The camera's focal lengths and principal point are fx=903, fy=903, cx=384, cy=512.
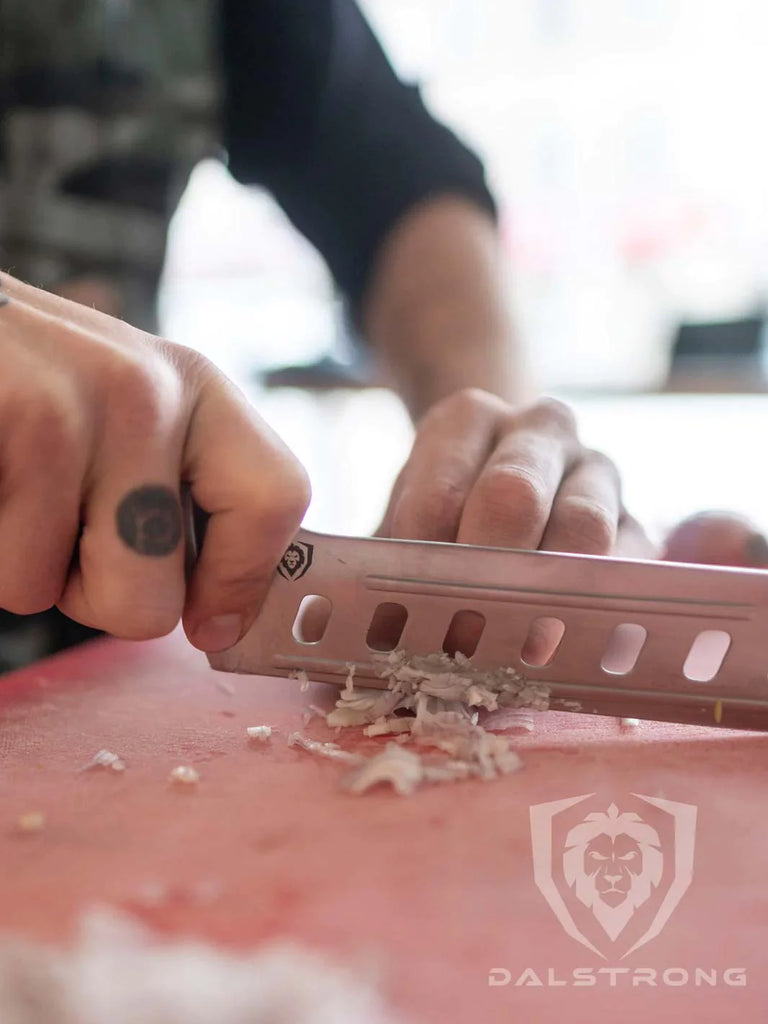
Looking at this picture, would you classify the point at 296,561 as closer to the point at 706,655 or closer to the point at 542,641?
the point at 542,641

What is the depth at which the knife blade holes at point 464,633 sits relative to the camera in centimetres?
67

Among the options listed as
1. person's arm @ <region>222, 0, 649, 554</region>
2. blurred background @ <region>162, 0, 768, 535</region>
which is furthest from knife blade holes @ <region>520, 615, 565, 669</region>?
blurred background @ <region>162, 0, 768, 535</region>

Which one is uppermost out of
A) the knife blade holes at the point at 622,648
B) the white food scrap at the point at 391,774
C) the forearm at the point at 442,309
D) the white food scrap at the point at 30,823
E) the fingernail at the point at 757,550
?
the forearm at the point at 442,309

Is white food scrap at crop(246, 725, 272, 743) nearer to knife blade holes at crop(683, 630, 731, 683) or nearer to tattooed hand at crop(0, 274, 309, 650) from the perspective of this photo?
tattooed hand at crop(0, 274, 309, 650)

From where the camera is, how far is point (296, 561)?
2.12ft

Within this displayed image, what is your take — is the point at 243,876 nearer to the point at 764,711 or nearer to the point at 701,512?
the point at 764,711

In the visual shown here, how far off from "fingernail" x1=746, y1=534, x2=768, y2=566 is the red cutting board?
0.93ft

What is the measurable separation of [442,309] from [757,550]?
76 cm

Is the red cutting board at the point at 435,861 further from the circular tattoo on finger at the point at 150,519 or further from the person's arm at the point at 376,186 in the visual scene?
the person's arm at the point at 376,186

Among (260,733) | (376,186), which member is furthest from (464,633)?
(376,186)

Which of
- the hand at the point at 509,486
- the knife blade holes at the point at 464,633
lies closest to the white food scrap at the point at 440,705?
the knife blade holes at the point at 464,633

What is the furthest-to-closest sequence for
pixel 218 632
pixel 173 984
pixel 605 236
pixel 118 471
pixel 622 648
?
pixel 605 236, pixel 622 648, pixel 218 632, pixel 118 471, pixel 173 984

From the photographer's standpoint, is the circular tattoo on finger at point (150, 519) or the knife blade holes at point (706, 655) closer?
the circular tattoo on finger at point (150, 519)

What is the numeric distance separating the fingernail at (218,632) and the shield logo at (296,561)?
0.15 ft
